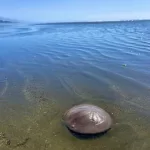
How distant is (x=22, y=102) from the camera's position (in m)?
9.48

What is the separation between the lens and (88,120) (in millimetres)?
7398

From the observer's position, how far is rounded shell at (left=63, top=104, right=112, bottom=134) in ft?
23.7

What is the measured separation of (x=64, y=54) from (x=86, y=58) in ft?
6.59

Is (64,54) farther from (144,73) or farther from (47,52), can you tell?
(144,73)

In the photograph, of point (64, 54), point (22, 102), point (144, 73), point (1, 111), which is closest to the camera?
point (1, 111)

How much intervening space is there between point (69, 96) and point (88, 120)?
2566mm

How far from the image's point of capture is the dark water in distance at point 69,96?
7062 millimetres

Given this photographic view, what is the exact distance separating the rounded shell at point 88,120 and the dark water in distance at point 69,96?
0.77 ft

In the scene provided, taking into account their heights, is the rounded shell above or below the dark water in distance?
above

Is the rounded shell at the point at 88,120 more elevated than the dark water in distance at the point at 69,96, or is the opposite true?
the rounded shell at the point at 88,120

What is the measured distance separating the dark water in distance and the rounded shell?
0.23 m

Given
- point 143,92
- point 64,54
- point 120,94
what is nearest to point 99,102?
point 120,94

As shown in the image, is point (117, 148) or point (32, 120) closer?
point (117, 148)

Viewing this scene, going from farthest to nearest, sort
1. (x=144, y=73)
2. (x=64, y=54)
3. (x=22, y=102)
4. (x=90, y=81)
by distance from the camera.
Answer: (x=64, y=54)
(x=144, y=73)
(x=90, y=81)
(x=22, y=102)
